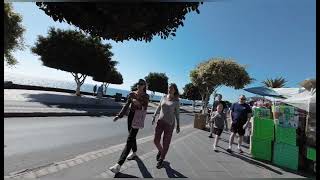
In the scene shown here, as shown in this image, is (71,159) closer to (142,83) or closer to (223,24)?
(142,83)

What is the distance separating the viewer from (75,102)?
678cm

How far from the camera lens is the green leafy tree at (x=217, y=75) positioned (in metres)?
6.40

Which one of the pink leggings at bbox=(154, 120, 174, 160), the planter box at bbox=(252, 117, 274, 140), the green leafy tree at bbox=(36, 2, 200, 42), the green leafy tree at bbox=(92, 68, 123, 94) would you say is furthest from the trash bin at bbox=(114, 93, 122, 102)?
the planter box at bbox=(252, 117, 274, 140)

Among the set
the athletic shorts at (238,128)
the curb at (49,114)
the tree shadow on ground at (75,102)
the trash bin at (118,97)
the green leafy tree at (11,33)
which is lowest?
the athletic shorts at (238,128)

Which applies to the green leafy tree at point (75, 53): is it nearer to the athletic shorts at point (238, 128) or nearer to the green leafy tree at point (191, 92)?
the green leafy tree at point (191, 92)

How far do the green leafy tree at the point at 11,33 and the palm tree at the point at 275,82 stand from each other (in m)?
3.51

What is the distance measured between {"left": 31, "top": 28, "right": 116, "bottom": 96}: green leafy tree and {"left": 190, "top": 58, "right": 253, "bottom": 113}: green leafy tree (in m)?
1.24

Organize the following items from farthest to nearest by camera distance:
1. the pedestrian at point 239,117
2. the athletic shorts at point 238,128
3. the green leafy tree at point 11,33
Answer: the athletic shorts at point 238,128
the pedestrian at point 239,117
the green leafy tree at point 11,33

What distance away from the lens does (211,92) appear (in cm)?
710

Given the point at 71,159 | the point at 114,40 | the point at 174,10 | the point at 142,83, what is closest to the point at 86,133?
the point at 71,159

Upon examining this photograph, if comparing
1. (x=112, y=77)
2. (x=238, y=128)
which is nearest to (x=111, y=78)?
(x=112, y=77)

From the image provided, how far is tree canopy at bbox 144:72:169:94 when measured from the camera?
241 inches

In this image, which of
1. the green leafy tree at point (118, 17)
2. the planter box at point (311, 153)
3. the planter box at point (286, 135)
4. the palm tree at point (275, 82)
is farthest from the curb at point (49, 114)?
the planter box at point (311, 153)

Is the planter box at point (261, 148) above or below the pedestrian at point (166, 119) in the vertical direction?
below
